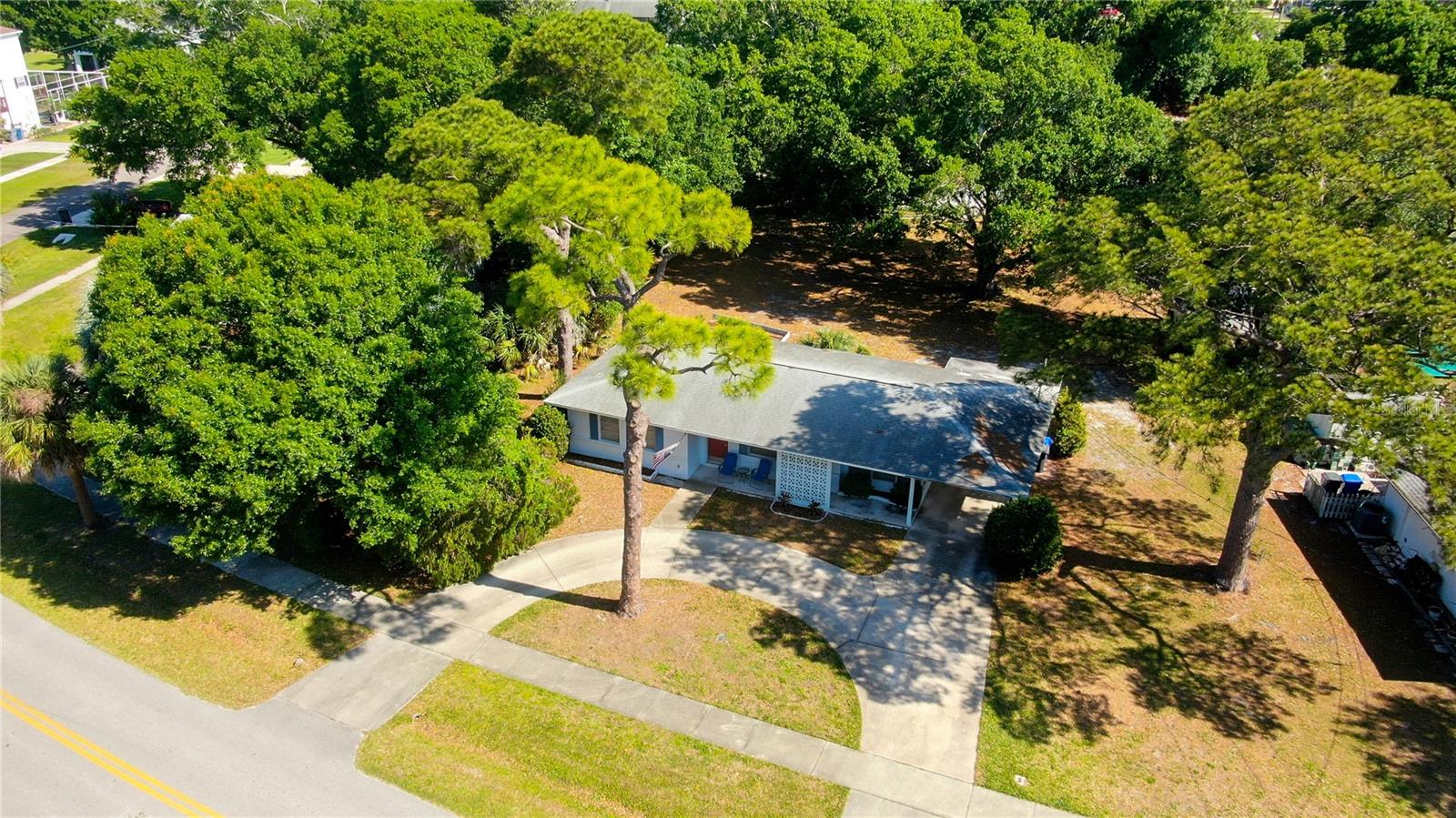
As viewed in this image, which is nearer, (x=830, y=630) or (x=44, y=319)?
(x=830, y=630)

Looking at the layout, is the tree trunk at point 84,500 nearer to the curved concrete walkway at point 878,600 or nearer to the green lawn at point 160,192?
the curved concrete walkway at point 878,600

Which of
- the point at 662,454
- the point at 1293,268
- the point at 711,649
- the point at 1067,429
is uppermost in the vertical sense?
the point at 1293,268

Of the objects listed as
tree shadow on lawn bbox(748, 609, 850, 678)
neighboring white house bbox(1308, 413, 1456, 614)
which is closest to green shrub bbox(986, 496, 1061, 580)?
tree shadow on lawn bbox(748, 609, 850, 678)

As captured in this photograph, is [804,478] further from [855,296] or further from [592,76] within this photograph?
[592,76]

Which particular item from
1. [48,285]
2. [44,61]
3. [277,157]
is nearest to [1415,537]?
[48,285]

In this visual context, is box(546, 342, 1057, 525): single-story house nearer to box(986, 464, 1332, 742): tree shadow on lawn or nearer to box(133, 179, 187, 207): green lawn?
box(986, 464, 1332, 742): tree shadow on lawn

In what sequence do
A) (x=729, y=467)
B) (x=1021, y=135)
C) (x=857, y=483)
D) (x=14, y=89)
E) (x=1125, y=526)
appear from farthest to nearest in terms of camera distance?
(x=14, y=89) < (x=1021, y=135) < (x=729, y=467) < (x=857, y=483) < (x=1125, y=526)

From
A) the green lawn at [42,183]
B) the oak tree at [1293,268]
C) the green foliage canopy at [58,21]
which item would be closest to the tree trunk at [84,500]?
the oak tree at [1293,268]
